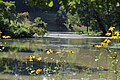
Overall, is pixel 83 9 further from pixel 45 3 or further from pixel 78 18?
pixel 45 3

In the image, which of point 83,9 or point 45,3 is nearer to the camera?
point 45,3

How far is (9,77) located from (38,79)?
3.17 feet

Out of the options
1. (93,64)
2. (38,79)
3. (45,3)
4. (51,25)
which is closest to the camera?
(45,3)

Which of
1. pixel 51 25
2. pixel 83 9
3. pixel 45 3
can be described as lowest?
pixel 51 25

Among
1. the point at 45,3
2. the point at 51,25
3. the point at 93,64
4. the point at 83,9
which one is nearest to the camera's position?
the point at 45,3

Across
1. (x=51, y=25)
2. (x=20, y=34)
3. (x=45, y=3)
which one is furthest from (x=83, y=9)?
(x=45, y=3)

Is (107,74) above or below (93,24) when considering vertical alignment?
above

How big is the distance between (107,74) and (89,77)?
847 mm

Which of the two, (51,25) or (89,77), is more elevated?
(89,77)

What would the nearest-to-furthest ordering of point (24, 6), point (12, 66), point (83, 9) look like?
point (12, 66)
point (83, 9)
point (24, 6)

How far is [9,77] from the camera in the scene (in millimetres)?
10688

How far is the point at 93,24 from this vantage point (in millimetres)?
56281

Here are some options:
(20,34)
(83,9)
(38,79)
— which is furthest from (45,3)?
(83,9)

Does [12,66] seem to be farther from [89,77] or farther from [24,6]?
[24,6]
